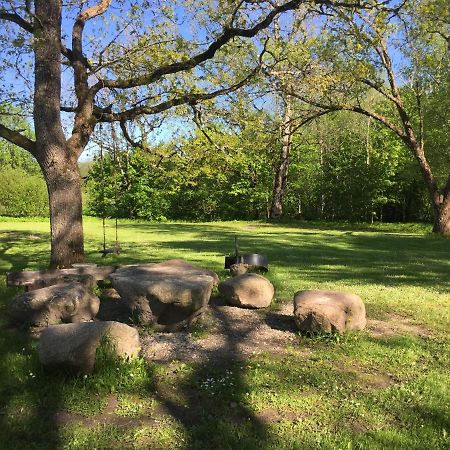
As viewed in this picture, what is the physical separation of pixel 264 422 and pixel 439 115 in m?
21.7

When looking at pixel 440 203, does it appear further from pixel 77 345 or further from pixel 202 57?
pixel 77 345

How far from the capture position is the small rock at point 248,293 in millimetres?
6586

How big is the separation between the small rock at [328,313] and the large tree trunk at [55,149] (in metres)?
4.18

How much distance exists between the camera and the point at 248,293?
6586 mm

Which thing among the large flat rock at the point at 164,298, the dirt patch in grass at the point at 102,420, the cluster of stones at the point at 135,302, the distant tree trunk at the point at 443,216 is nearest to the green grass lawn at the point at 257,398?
the dirt patch in grass at the point at 102,420

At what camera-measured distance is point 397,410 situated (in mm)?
3734

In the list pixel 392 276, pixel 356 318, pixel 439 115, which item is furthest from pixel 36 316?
pixel 439 115

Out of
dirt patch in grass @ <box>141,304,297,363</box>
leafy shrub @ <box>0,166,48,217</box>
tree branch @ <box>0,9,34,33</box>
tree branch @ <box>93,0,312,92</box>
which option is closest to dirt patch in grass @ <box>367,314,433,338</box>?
dirt patch in grass @ <box>141,304,297,363</box>

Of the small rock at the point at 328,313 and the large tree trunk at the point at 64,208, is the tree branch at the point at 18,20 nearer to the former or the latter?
the large tree trunk at the point at 64,208

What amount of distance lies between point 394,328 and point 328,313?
3.61 feet

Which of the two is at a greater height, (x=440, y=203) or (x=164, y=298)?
(x=440, y=203)

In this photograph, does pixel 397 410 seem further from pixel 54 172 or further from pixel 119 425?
pixel 54 172

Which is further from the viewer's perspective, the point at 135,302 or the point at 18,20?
the point at 18,20

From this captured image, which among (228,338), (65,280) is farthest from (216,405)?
(65,280)
